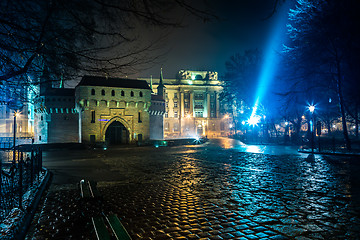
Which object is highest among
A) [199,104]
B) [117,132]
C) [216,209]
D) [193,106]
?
[199,104]

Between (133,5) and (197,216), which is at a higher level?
(133,5)

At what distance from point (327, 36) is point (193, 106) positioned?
6419 centimetres

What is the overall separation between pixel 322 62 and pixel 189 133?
60070 mm

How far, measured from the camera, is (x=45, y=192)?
299 inches

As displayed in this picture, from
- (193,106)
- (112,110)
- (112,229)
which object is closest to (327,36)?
(112,229)

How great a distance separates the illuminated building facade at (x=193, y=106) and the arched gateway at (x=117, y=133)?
129 feet

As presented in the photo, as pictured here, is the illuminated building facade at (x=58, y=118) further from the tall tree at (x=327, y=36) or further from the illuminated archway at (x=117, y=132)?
the tall tree at (x=327, y=36)

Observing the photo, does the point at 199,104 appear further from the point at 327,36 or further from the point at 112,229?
the point at 112,229

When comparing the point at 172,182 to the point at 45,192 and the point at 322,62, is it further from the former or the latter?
the point at 322,62

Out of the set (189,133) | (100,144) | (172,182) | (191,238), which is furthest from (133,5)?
(189,133)

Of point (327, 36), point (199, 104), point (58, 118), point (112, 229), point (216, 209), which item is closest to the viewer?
point (112, 229)

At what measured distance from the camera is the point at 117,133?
41.2m

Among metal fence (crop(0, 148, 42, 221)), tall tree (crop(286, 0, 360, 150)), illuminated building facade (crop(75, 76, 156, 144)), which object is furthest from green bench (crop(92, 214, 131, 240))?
illuminated building facade (crop(75, 76, 156, 144))

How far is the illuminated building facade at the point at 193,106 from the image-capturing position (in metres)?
81.9
